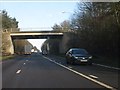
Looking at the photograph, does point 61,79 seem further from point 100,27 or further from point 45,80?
point 100,27

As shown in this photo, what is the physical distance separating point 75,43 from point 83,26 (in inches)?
364

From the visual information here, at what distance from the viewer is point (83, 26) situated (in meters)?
64.2

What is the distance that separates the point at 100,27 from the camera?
50.8 meters

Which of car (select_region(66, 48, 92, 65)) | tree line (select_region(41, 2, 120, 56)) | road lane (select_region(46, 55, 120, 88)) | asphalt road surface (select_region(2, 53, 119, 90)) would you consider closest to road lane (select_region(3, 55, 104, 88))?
asphalt road surface (select_region(2, 53, 119, 90))

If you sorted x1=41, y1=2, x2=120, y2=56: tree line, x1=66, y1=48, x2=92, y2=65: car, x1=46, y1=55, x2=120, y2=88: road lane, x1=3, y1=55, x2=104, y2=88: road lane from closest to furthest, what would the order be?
x1=3, y1=55, x2=104, y2=88: road lane, x1=46, y1=55, x2=120, y2=88: road lane, x1=66, y1=48, x2=92, y2=65: car, x1=41, y1=2, x2=120, y2=56: tree line

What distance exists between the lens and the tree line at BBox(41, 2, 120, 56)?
147 ft

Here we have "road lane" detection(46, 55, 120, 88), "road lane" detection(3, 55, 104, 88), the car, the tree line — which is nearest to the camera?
"road lane" detection(3, 55, 104, 88)

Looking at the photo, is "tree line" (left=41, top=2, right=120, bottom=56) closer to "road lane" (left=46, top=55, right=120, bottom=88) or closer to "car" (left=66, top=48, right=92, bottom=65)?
"car" (left=66, top=48, right=92, bottom=65)

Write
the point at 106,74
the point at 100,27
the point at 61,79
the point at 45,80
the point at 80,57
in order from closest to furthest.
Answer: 1. the point at 45,80
2. the point at 61,79
3. the point at 106,74
4. the point at 80,57
5. the point at 100,27

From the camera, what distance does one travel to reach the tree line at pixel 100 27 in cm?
4494

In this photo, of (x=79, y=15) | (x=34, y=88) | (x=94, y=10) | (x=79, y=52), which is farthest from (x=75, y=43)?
(x=34, y=88)

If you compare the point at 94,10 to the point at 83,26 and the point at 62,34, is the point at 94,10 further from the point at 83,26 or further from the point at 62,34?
the point at 62,34

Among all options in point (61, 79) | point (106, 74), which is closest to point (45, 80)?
point (61, 79)

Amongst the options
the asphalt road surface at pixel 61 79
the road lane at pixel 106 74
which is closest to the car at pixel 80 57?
the road lane at pixel 106 74
